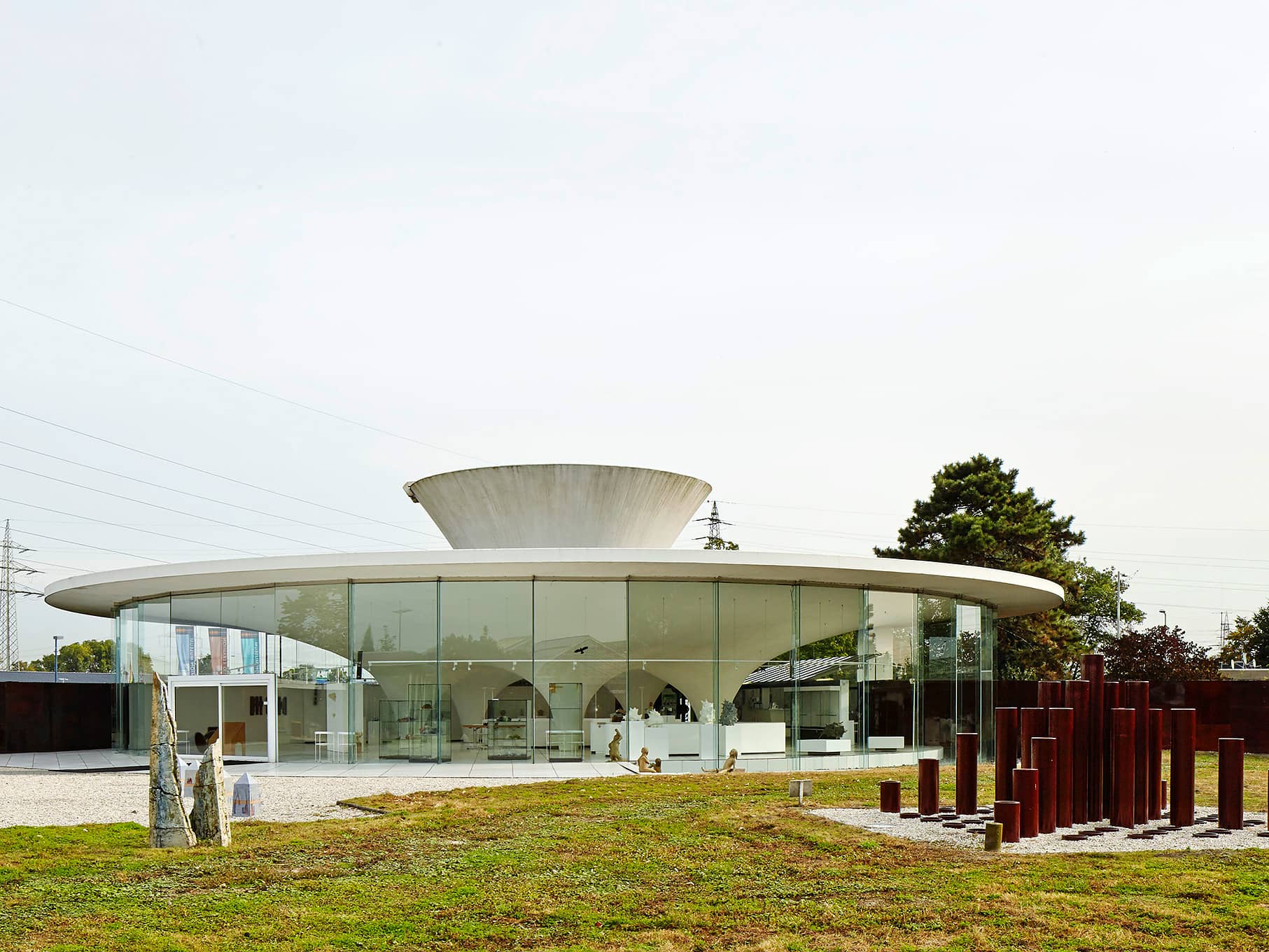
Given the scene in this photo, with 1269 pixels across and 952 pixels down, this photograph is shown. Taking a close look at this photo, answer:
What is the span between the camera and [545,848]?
12.4m

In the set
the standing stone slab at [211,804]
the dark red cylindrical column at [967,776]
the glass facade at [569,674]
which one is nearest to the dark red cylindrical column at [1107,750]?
the dark red cylindrical column at [967,776]

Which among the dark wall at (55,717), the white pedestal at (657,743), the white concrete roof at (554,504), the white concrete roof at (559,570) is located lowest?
the dark wall at (55,717)

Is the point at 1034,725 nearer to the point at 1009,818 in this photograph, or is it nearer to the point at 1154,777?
the point at 1154,777

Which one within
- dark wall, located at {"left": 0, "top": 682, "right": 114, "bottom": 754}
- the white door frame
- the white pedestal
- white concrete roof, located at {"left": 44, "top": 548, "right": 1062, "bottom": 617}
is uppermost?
white concrete roof, located at {"left": 44, "top": 548, "right": 1062, "bottom": 617}

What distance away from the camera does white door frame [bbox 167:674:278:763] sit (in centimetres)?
2528

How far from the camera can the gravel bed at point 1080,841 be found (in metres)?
12.3

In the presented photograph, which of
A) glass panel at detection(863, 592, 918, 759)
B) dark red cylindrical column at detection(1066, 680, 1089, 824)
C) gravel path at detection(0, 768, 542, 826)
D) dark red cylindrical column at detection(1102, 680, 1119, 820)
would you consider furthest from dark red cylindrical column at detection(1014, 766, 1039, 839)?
glass panel at detection(863, 592, 918, 759)

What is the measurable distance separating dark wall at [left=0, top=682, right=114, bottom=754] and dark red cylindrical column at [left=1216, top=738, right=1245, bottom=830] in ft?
98.0

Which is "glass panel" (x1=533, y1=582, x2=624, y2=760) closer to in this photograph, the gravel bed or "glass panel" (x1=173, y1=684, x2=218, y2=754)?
"glass panel" (x1=173, y1=684, x2=218, y2=754)

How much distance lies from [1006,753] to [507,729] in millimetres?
12544

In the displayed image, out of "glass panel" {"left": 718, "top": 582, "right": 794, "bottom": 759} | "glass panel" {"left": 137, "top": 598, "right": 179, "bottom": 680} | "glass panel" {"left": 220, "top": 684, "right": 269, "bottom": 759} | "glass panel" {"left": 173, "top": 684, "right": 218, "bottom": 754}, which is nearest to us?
"glass panel" {"left": 718, "top": 582, "right": 794, "bottom": 759}

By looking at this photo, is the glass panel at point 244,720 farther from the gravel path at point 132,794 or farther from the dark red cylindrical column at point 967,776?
the dark red cylindrical column at point 967,776

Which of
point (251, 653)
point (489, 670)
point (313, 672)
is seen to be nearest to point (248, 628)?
point (251, 653)

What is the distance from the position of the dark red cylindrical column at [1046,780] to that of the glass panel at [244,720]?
16996 millimetres
